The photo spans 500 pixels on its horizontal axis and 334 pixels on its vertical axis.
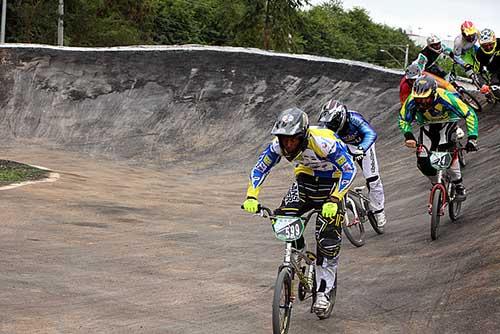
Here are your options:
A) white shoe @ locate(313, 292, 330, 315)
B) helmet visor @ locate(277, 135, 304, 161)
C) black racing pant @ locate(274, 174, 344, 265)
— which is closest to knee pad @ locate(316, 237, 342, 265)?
black racing pant @ locate(274, 174, 344, 265)

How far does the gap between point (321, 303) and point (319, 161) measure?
1287mm

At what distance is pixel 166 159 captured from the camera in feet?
73.5

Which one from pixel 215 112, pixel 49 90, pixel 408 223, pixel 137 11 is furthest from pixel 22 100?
pixel 137 11

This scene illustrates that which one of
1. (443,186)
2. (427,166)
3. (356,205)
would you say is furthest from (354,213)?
(443,186)

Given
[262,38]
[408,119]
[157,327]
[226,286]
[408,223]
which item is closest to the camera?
[157,327]

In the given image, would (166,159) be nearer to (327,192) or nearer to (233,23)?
(327,192)

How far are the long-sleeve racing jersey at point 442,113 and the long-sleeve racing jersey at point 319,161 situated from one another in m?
3.30

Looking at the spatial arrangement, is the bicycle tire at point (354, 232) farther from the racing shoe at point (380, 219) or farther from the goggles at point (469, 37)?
the goggles at point (469, 37)

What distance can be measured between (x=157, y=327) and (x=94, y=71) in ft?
69.5

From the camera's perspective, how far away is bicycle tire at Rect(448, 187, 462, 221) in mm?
10492

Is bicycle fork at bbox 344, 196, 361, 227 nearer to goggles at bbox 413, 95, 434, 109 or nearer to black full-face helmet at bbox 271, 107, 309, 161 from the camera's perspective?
goggles at bbox 413, 95, 434, 109

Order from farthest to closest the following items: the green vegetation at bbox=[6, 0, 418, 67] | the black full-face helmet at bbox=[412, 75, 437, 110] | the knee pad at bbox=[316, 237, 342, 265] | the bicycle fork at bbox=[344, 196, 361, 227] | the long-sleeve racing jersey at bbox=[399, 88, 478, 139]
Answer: the green vegetation at bbox=[6, 0, 418, 67], the bicycle fork at bbox=[344, 196, 361, 227], the long-sleeve racing jersey at bbox=[399, 88, 478, 139], the black full-face helmet at bbox=[412, 75, 437, 110], the knee pad at bbox=[316, 237, 342, 265]

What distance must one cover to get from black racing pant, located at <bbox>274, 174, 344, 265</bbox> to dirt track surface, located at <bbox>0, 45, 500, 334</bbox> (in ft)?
2.47

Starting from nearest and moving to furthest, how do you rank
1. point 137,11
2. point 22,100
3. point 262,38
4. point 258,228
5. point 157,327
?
1. point 157,327
2. point 258,228
3. point 22,100
4. point 262,38
5. point 137,11
